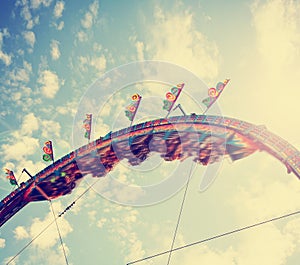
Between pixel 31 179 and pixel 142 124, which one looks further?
pixel 31 179

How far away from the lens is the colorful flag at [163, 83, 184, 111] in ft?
39.3

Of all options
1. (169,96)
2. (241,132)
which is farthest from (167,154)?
(241,132)

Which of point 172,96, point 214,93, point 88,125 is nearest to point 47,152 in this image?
point 88,125

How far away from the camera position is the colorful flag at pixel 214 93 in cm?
1122

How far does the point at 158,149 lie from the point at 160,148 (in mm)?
132

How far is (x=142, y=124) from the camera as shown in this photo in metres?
12.9

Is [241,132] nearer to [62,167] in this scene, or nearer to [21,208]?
[62,167]

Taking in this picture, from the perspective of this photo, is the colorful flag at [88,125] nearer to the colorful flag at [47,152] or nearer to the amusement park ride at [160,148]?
the amusement park ride at [160,148]

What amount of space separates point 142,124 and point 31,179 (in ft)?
25.7

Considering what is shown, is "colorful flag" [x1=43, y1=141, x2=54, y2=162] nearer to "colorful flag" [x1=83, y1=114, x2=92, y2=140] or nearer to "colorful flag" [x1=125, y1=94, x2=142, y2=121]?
"colorful flag" [x1=83, y1=114, x2=92, y2=140]

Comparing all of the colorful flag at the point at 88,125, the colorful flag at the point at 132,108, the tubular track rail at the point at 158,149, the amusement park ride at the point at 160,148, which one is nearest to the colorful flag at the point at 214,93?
the amusement park ride at the point at 160,148

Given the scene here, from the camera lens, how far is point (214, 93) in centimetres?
1134

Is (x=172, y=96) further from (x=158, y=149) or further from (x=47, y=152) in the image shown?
(x=47, y=152)

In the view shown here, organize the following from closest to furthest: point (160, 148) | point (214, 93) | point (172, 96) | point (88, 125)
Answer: point (214, 93), point (172, 96), point (160, 148), point (88, 125)
